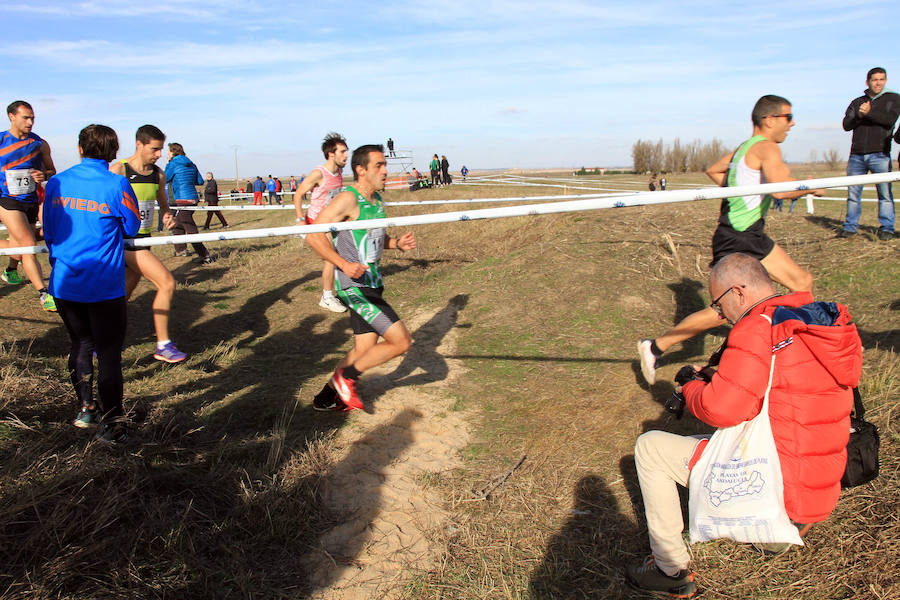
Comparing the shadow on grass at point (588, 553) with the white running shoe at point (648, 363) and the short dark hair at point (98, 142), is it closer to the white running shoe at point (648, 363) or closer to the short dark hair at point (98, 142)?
the white running shoe at point (648, 363)

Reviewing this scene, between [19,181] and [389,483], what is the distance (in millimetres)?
5378

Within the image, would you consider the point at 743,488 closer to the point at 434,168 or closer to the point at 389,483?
the point at 389,483

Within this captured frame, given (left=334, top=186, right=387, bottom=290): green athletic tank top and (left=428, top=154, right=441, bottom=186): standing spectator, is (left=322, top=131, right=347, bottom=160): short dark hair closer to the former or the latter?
(left=334, top=186, right=387, bottom=290): green athletic tank top

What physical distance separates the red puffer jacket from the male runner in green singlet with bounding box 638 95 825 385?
2.05 m

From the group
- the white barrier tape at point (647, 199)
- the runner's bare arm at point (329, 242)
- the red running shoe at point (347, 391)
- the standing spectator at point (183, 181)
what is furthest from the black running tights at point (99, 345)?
the standing spectator at point (183, 181)

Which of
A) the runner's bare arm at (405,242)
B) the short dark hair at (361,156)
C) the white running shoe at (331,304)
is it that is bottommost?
the white running shoe at (331,304)

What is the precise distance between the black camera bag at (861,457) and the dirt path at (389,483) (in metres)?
1.84

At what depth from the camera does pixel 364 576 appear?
9.42ft

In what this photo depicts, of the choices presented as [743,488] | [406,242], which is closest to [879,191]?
[406,242]

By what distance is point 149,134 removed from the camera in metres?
5.56

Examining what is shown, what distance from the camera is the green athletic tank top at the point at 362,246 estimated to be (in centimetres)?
425

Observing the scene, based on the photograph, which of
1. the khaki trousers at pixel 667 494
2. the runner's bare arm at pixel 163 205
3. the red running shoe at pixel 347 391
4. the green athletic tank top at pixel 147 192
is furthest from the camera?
the green athletic tank top at pixel 147 192

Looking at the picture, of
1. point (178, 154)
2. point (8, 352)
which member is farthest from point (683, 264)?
point (178, 154)

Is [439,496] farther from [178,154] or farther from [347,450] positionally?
[178,154]
